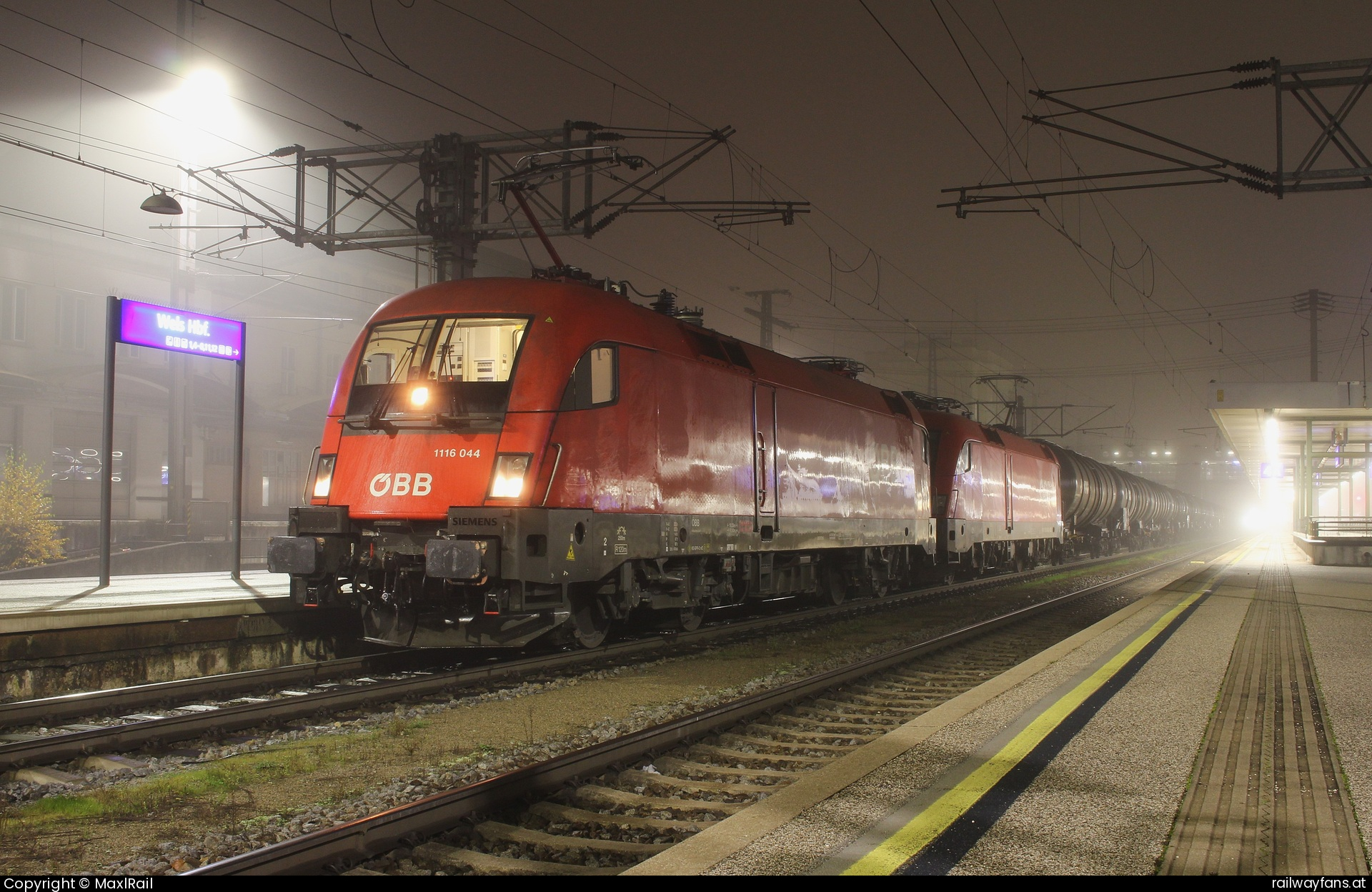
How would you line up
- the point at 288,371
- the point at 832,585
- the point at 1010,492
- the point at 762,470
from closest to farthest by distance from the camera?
the point at 762,470 < the point at 832,585 < the point at 1010,492 < the point at 288,371

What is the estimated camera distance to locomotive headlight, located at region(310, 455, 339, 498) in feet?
32.0

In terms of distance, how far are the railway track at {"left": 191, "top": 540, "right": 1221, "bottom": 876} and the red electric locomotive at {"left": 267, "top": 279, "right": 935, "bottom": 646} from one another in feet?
7.73

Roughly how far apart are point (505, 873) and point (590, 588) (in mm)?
5833

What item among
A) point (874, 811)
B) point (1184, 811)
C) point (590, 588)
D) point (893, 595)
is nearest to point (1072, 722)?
point (1184, 811)

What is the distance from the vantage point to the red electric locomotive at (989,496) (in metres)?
21.0

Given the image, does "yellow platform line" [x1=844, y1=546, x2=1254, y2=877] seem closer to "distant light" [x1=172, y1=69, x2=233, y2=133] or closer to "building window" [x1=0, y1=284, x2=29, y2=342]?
"distant light" [x1=172, y1=69, x2=233, y2=133]

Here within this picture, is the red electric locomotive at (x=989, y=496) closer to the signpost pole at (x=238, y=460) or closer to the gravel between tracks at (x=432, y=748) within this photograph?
the gravel between tracks at (x=432, y=748)

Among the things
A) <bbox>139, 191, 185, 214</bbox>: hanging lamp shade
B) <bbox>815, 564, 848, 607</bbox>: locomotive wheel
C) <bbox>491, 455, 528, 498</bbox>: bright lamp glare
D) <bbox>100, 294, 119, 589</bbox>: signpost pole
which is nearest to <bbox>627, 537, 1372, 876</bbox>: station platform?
<bbox>491, 455, 528, 498</bbox>: bright lamp glare

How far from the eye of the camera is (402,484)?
9180 millimetres

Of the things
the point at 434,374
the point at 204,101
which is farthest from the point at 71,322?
the point at 434,374

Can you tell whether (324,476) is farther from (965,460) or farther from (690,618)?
(965,460)

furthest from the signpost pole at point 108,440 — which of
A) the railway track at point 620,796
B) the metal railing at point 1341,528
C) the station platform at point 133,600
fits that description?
the metal railing at point 1341,528

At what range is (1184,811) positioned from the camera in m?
4.79

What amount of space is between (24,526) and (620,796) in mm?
26017
